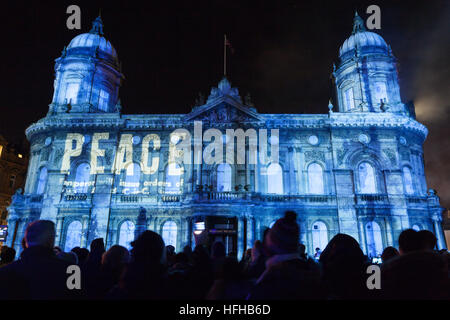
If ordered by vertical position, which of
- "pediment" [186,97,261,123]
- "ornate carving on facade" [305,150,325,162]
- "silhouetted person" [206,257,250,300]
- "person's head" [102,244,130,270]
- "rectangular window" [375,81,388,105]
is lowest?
"silhouetted person" [206,257,250,300]

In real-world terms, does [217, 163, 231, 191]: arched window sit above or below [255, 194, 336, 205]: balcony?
above

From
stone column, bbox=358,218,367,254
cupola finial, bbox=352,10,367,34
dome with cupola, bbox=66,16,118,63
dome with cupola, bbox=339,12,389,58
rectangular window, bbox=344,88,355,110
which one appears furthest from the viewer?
cupola finial, bbox=352,10,367,34

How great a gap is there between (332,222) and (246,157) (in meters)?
9.22

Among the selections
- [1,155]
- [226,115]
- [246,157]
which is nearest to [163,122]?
[226,115]

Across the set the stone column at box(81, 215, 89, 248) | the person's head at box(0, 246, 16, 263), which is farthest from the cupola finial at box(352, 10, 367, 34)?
the person's head at box(0, 246, 16, 263)

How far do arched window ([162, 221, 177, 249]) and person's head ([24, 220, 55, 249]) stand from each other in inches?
847

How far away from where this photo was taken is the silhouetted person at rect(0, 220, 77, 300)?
348cm

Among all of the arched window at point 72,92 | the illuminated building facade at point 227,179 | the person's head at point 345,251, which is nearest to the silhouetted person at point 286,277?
the person's head at point 345,251

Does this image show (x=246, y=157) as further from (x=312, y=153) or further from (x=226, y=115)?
(x=312, y=153)

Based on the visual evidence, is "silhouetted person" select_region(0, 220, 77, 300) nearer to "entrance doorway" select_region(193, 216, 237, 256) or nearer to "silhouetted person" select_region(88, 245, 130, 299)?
"silhouetted person" select_region(88, 245, 130, 299)

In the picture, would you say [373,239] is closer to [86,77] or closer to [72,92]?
[86,77]

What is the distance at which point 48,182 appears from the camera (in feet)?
86.1

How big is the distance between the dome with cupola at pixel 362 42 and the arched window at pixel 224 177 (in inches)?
766

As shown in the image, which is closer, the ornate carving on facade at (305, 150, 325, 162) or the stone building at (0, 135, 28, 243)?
the ornate carving on facade at (305, 150, 325, 162)
